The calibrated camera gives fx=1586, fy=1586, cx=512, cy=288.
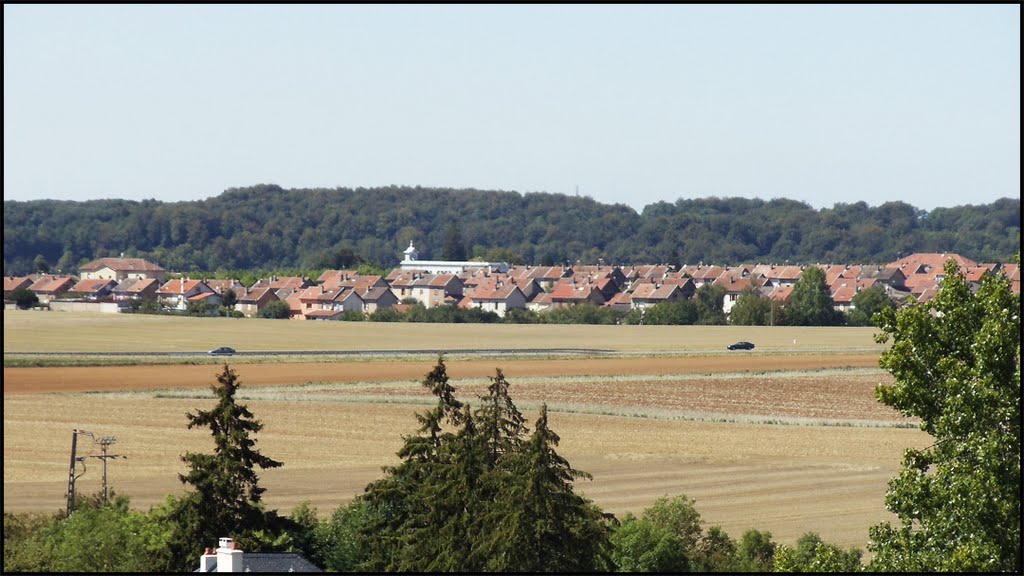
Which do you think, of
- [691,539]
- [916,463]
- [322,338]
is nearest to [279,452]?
[691,539]

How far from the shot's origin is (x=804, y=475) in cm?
4544

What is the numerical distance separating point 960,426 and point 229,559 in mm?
10691

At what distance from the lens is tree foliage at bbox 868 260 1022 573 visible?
18859 millimetres

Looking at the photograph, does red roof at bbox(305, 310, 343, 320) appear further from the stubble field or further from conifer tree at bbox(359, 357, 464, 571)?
conifer tree at bbox(359, 357, 464, 571)

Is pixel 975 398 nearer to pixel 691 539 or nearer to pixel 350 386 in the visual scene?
pixel 691 539

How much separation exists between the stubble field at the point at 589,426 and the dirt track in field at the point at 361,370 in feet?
0.54

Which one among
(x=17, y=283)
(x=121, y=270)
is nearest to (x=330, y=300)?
(x=121, y=270)

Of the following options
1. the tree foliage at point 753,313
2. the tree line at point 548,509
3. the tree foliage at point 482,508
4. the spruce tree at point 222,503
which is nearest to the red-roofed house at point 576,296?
the tree foliage at point 753,313

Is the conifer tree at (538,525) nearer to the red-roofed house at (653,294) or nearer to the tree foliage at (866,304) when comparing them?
the tree foliage at (866,304)

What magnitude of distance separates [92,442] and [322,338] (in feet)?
207

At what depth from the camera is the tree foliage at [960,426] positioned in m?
18.9

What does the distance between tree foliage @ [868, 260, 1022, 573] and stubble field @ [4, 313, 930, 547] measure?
50.3 ft

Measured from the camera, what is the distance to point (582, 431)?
54875 millimetres

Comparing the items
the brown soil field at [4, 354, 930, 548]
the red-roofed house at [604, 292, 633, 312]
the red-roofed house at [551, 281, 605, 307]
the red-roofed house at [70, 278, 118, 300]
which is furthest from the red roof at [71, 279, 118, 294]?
the brown soil field at [4, 354, 930, 548]
